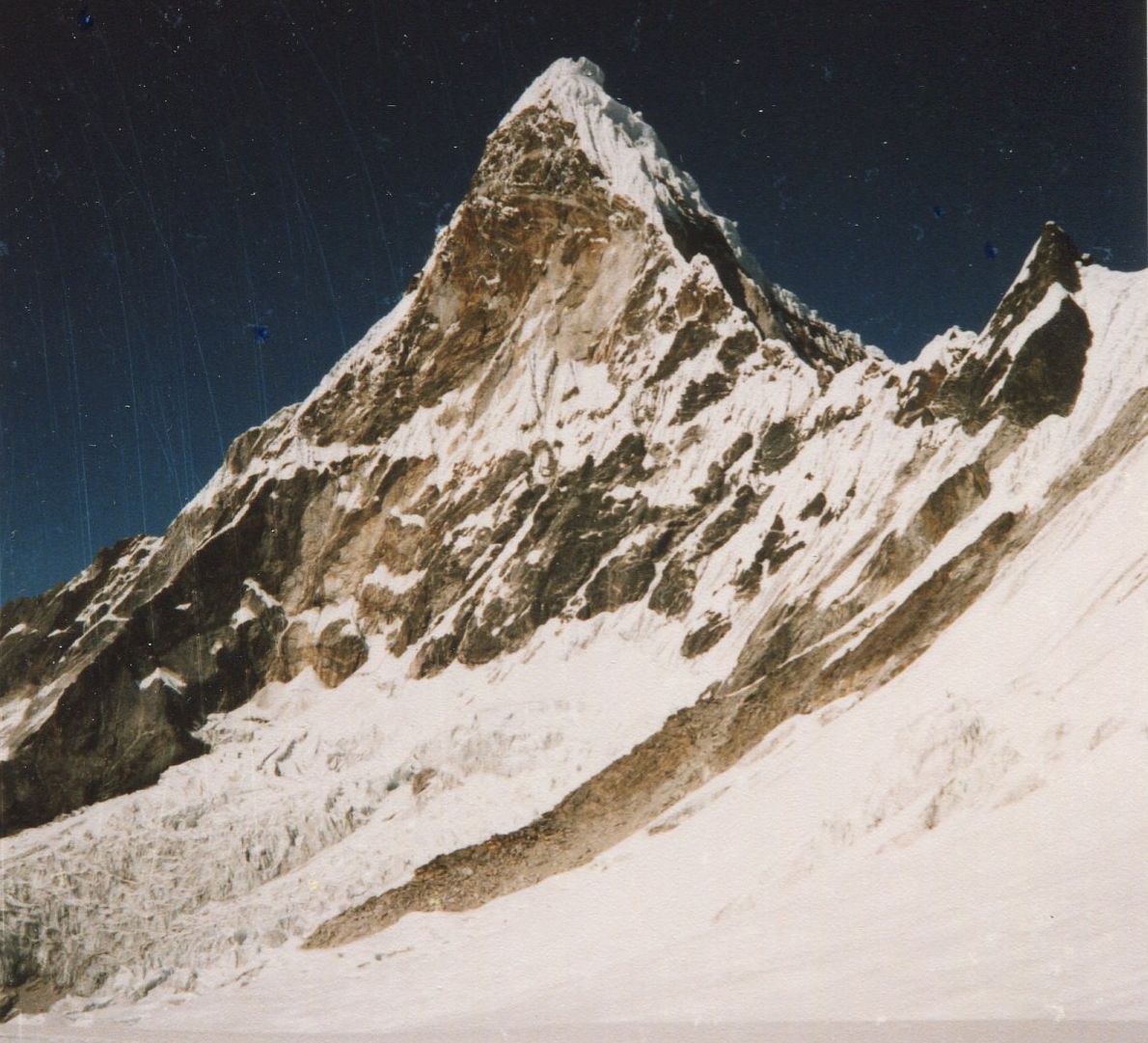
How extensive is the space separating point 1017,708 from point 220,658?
Answer: 155 ft

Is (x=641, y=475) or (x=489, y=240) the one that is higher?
(x=489, y=240)

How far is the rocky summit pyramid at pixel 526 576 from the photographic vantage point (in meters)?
30.2

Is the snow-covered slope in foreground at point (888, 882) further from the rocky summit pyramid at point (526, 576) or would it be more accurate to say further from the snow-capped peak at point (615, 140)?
the snow-capped peak at point (615, 140)

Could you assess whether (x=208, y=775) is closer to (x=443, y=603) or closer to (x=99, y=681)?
(x=99, y=681)

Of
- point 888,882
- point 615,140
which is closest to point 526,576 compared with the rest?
point 615,140

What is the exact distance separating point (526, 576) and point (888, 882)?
3746 centimetres

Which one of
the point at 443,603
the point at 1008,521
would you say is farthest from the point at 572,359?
the point at 1008,521

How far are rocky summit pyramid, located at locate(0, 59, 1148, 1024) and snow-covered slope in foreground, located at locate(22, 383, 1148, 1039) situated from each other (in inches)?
28.7

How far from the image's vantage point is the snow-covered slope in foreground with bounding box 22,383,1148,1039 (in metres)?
8.48

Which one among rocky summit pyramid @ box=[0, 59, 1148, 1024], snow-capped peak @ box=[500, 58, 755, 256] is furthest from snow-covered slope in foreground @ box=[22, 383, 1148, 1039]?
snow-capped peak @ box=[500, 58, 755, 256]

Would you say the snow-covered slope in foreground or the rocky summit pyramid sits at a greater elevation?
the rocky summit pyramid

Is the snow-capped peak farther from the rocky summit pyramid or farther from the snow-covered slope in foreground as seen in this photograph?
the snow-covered slope in foreground

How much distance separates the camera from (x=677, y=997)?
10.2m

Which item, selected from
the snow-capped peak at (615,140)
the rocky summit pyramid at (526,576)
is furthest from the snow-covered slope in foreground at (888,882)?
the snow-capped peak at (615,140)
